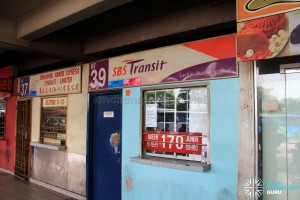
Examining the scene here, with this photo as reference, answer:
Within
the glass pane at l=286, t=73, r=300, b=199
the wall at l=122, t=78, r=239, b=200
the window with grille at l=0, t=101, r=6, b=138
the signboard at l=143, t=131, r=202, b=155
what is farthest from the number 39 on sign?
the window with grille at l=0, t=101, r=6, b=138

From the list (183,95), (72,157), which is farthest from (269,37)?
(72,157)

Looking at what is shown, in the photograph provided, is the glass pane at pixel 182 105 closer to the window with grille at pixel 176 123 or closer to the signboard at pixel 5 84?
the window with grille at pixel 176 123

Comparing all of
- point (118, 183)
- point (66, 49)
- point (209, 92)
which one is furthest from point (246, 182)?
point (66, 49)

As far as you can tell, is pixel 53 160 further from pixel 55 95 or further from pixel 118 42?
pixel 118 42

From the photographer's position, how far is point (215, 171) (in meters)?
3.88

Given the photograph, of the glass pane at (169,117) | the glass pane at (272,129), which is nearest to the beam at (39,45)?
the glass pane at (169,117)

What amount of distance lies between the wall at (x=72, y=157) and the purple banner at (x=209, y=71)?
261cm

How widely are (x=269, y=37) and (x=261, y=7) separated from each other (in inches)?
13.9

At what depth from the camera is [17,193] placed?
6773 mm

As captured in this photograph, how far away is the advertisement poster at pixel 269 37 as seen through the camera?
9.93ft

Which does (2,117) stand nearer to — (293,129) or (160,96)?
(160,96)

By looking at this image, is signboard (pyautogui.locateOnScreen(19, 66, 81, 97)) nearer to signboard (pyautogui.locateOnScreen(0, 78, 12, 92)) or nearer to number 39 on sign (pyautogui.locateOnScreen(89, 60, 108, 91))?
number 39 on sign (pyautogui.locateOnScreen(89, 60, 108, 91))

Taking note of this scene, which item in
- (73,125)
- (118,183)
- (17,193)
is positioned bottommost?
(17,193)

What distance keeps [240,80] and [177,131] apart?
4.21 feet
